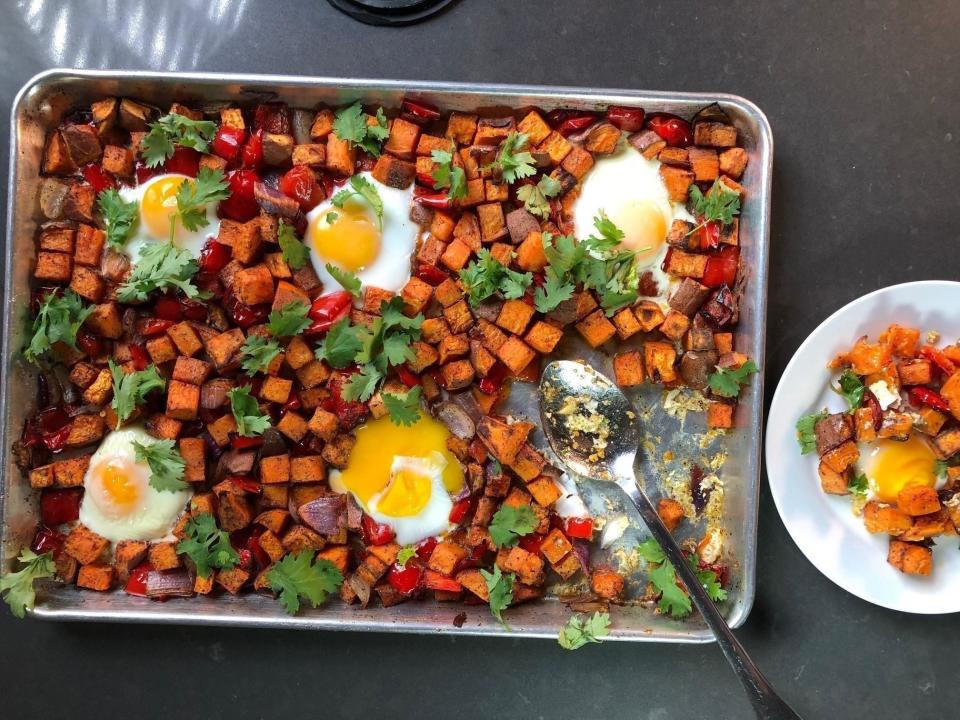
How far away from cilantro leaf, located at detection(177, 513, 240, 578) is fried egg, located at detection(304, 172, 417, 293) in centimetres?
119

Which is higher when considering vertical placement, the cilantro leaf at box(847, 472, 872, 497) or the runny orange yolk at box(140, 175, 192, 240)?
the runny orange yolk at box(140, 175, 192, 240)

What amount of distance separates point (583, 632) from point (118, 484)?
218cm

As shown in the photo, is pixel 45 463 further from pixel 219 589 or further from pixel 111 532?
pixel 219 589

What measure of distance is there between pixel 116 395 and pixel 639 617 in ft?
8.45

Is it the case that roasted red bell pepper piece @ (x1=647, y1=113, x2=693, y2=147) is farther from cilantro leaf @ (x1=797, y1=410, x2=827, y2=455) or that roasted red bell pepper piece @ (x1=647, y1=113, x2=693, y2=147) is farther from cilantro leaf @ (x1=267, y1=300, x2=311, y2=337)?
cilantro leaf @ (x1=267, y1=300, x2=311, y2=337)

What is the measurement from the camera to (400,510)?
341 centimetres

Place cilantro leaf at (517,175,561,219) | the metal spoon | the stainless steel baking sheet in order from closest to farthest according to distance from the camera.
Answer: the stainless steel baking sheet < cilantro leaf at (517,175,561,219) < the metal spoon

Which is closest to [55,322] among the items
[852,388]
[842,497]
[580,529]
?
[580,529]

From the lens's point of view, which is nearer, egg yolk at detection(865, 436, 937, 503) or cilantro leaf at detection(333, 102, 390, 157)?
cilantro leaf at detection(333, 102, 390, 157)

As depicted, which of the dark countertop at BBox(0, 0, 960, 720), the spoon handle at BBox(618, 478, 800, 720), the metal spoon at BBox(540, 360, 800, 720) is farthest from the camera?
the dark countertop at BBox(0, 0, 960, 720)

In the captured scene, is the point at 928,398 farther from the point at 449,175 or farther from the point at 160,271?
the point at 160,271

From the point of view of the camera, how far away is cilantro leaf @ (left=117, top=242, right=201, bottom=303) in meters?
3.18

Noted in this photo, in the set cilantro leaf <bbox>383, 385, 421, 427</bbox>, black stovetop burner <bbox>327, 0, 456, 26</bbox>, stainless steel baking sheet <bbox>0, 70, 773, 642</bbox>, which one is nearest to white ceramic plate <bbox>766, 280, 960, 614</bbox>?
stainless steel baking sheet <bbox>0, 70, 773, 642</bbox>

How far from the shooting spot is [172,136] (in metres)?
3.24
